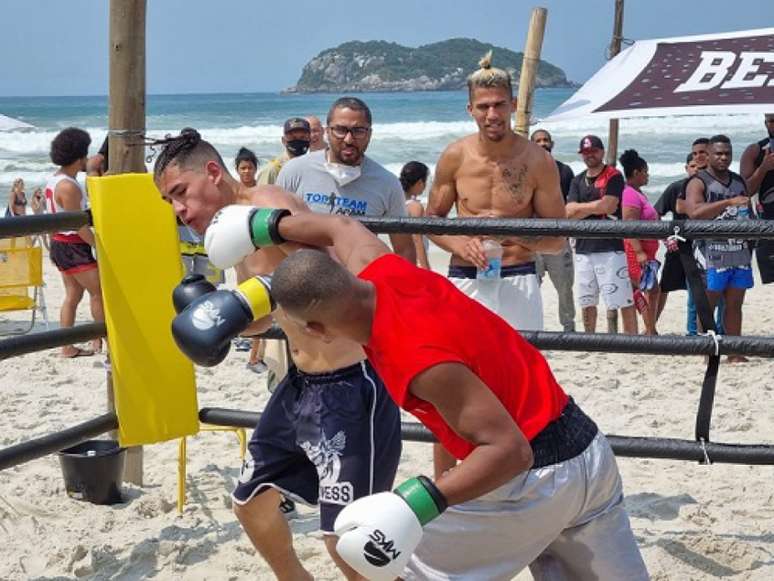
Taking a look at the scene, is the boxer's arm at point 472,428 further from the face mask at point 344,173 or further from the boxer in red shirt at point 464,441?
the face mask at point 344,173

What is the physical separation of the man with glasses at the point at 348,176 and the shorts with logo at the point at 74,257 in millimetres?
3403

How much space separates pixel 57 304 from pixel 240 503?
24.7 ft

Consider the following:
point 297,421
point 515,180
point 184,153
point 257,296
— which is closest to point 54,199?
→ point 515,180

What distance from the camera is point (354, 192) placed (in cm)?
480

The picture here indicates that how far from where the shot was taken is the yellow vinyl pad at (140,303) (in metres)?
3.99

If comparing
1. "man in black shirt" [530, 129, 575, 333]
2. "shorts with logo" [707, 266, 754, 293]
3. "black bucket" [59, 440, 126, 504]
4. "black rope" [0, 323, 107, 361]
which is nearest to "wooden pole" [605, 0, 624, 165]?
"man in black shirt" [530, 129, 575, 333]

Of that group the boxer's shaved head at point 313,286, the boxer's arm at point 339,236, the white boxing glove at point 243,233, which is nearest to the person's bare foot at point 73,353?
the white boxing glove at point 243,233

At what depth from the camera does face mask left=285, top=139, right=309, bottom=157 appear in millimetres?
7312

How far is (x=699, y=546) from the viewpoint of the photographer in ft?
13.4

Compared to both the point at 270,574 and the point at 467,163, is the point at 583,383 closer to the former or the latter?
the point at 467,163

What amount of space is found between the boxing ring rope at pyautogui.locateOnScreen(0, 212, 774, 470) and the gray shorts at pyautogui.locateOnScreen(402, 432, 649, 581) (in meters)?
1.10

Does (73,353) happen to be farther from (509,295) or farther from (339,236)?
(339,236)

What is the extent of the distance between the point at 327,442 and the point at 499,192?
1913 mm

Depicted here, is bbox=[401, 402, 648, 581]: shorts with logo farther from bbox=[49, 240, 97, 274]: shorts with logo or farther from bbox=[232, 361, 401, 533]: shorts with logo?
bbox=[49, 240, 97, 274]: shorts with logo
